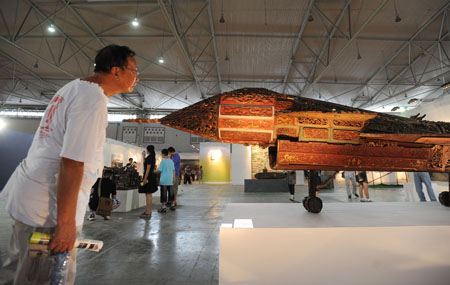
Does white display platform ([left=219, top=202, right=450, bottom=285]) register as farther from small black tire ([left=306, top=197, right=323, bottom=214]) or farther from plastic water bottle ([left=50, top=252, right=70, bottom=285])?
plastic water bottle ([left=50, top=252, right=70, bottom=285])

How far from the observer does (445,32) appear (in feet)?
27.8

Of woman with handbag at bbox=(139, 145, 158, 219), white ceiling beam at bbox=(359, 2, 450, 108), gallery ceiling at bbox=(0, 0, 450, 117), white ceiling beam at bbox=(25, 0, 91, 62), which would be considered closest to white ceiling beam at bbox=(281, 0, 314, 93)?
gallery ceiling at bbox=(0, 0, 450, 117)

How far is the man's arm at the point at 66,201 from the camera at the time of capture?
0.79 metres

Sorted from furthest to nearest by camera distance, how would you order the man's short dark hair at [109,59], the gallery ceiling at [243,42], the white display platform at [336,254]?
the gallery ceiling at [243,42] → the white display platform at [336,254] → the man's short dark hair at [109,59]

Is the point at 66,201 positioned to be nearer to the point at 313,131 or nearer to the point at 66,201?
the point at 66,201

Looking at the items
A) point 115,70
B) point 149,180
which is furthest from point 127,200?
point 115,70

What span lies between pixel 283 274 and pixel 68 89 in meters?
1.63

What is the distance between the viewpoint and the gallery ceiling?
24.3 feet

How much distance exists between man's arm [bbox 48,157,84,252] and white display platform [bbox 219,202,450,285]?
889 millimetres

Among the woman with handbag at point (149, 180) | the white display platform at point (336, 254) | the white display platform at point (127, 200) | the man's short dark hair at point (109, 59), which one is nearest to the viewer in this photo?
the man's short dark hair at point (109, 59)

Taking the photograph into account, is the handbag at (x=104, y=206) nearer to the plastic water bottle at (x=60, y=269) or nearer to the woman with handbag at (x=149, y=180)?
the woman with handbag at (x=149, y=180)

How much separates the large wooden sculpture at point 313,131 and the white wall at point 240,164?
11.8m

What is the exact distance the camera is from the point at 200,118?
2.03 m

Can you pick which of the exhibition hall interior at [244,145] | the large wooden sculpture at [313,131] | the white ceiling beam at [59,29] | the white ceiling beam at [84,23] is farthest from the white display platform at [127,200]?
the white ceiling beam at [59,29]
